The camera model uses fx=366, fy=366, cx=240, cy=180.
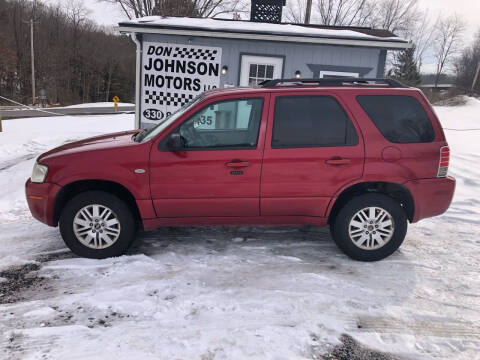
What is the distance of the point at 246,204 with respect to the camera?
387 cm

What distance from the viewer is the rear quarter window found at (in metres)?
3.86

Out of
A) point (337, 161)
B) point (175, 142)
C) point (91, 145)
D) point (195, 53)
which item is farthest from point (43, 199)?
point (195, 53)

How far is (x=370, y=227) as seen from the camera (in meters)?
3.93

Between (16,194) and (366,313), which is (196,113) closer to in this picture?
(366,313)

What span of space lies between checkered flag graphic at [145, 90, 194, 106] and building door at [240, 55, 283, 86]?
4.74ft

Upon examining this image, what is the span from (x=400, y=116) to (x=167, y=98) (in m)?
6.55

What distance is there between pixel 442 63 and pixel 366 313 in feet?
201

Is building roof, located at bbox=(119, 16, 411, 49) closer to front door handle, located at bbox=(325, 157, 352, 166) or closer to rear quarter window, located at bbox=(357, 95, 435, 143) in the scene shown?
rear quarter window, located at bbox=(357, 95, 435, 143)

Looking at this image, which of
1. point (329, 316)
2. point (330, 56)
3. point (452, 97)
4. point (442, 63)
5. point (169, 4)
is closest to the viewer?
point (329, 316)

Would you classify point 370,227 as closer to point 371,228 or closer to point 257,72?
point 371,228

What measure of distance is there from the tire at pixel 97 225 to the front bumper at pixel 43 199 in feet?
0.44

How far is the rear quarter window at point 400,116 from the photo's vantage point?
386 cm

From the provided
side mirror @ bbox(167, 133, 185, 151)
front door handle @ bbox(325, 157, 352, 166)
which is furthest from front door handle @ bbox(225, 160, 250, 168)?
front door handle @ bbox(325, 157, 352, 166)

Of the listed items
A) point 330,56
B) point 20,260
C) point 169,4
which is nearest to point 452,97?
point 169,4
